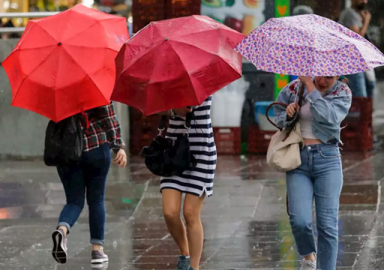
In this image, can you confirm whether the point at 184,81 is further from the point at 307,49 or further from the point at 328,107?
the point at 328,107

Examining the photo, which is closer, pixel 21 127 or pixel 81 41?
pixel 81 41

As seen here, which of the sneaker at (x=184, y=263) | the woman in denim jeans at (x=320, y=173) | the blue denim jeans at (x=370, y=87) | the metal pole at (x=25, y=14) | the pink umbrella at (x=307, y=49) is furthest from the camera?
the blue denim jeans at (x=370, y=87)

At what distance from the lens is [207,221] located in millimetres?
9062

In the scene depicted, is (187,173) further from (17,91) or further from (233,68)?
(17,91)

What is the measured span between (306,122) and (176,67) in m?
0.97

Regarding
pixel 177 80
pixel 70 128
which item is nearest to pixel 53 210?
pixel 70 128

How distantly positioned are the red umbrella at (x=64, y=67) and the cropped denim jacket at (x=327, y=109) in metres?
1.34

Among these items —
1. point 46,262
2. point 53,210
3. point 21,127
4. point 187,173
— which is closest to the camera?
point 187,173

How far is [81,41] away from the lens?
639cm

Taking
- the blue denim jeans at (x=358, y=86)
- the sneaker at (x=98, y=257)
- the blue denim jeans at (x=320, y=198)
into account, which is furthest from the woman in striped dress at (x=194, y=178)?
the blue denim jeans at (x=358, y=86)

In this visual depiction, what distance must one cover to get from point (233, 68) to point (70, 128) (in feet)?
4.97

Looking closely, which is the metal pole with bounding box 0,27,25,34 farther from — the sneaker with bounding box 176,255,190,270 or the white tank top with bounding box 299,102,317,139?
the white tank top with bounding box 299,102,317,139

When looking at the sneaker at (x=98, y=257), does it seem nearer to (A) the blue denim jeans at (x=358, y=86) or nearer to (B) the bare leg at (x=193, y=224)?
(B) the bare leg at (x=193, y=224)

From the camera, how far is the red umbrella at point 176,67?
18.7 ft
